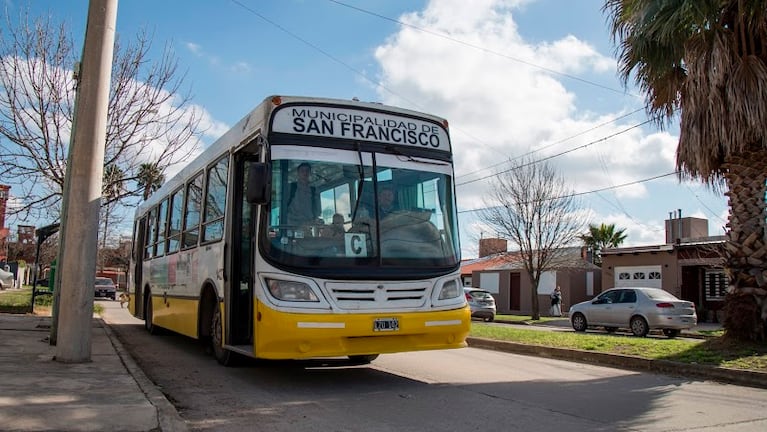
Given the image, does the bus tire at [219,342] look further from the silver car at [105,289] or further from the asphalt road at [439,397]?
the silver car at [105,289]

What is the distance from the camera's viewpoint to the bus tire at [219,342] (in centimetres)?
882

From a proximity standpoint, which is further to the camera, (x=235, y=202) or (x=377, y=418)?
(x=235, y=202)

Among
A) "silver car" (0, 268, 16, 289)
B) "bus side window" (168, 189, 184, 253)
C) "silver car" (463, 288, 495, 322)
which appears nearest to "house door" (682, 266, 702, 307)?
"silver car" (463, 288, 495, 322)

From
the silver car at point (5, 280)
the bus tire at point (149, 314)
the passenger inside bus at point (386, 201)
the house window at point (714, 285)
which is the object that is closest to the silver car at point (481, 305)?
the house window at point (714, 285)

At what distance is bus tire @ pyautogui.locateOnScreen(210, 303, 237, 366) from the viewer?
8.82 meters

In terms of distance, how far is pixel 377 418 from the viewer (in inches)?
241

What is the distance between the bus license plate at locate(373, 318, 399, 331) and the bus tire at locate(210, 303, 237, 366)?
254 centimetres

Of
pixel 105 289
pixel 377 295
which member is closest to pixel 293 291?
pixel 377 295

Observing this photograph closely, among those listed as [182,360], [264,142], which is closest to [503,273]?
[182,360]

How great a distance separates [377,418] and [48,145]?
39.9 ft

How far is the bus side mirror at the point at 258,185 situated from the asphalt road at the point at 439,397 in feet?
7.15

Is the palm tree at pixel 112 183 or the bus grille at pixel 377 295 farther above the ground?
the palm tree at pixel 112 183

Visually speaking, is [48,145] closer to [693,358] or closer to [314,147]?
[314,147]

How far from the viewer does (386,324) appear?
7.19 m
